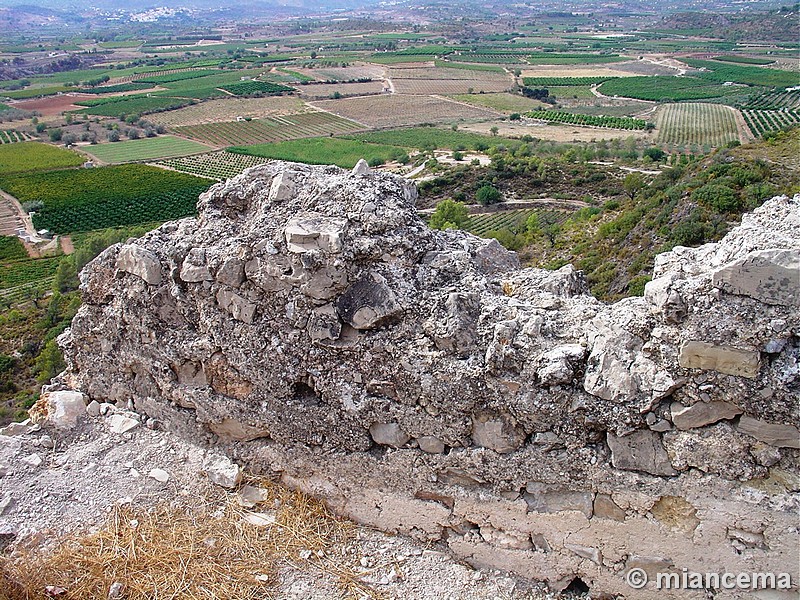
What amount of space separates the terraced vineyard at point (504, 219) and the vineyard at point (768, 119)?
109 feet

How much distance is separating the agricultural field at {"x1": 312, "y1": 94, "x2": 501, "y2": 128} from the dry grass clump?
83764 millimetres

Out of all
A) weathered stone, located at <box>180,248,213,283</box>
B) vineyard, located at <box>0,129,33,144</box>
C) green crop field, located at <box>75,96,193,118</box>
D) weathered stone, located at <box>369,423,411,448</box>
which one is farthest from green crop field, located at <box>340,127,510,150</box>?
weathered stone, located at <box>369,423,411,448</box>

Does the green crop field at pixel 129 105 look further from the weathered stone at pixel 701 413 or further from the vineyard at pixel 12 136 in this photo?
the weathered stone at pixel 701 413

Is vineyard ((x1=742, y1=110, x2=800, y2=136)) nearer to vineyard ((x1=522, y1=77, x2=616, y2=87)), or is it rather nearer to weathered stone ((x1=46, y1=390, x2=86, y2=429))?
vineyard ((x1=522, y1=77, x2=616, y2=87))

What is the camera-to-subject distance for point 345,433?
5.53 metres

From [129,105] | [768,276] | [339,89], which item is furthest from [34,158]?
[768,276]

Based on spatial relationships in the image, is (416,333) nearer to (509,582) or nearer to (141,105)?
(509,582)

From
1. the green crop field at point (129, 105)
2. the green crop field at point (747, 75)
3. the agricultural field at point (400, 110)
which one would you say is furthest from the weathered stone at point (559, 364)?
the green crop field at point (747, 75)

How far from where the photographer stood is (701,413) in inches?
177

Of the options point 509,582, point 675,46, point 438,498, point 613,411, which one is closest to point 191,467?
point 438,498

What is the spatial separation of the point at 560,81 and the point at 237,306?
115 m

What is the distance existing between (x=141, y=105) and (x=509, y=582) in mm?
109242

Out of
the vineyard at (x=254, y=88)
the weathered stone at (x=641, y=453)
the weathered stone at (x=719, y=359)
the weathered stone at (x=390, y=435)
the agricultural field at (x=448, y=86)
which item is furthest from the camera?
the vineyard at (x=254, y=88)

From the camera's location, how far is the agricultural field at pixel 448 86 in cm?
10706
